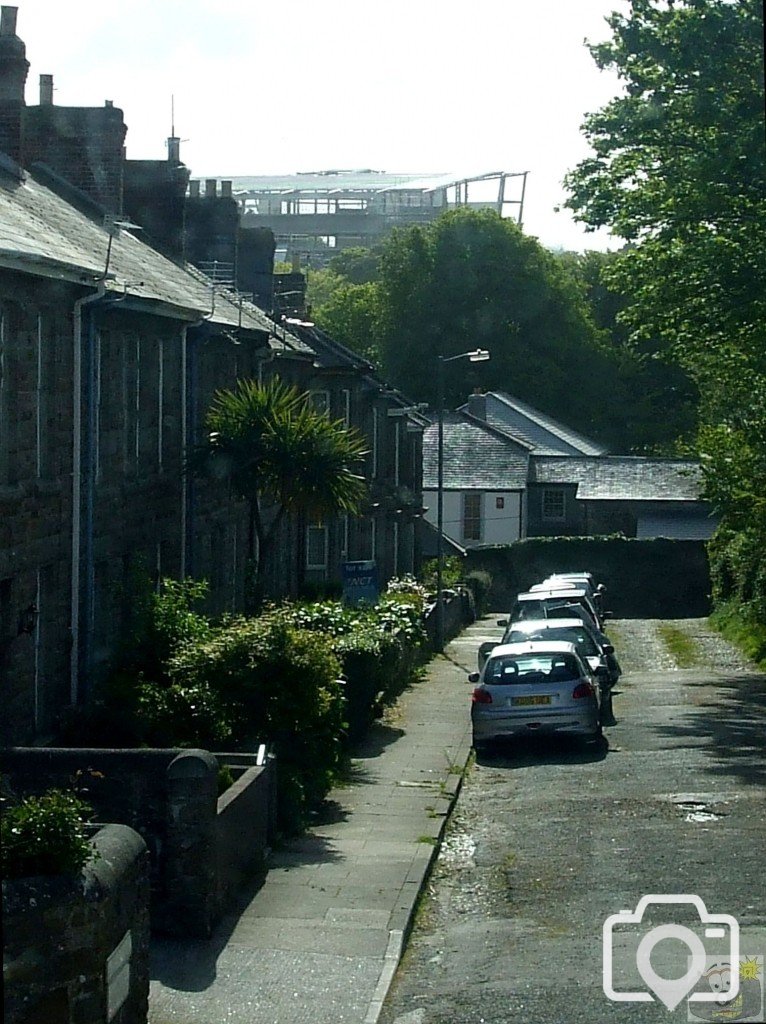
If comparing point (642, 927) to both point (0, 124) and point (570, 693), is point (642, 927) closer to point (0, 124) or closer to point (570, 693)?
point (570, 693)

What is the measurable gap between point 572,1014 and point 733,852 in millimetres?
5156

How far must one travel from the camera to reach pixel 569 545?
2499 inches

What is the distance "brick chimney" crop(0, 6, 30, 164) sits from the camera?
20.1 meters

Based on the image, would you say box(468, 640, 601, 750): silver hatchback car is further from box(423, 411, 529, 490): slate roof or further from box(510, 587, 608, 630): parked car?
box(423, 411, 529, 490): slate roof

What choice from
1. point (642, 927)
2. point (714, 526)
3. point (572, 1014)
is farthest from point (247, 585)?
point (714, 526)

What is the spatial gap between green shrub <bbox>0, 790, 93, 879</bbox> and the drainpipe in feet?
31.5

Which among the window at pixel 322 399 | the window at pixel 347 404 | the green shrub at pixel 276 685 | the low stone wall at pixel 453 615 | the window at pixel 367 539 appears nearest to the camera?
the green shrub at pixel 276 685

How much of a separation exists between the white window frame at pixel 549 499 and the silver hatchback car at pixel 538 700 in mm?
48516

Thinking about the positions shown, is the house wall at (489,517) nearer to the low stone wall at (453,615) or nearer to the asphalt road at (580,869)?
the low stone wall at (453,615)

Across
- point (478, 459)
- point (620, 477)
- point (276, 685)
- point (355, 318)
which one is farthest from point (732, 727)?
point (355, 318)

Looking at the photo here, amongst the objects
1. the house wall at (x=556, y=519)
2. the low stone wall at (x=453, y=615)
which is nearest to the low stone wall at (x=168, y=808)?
the low stone wall at (x=453, y=615)

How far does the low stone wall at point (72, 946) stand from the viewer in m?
7.57

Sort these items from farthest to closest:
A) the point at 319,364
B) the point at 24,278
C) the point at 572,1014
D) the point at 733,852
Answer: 1. the point at 319,364
2. the point at 24,278
3. the point at 733,852
4. the point at 572,1014

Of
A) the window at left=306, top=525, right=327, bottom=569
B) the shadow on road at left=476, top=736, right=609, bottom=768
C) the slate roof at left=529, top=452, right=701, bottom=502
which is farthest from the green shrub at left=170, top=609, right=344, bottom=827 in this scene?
the slate roof at left=529, top=452, right=701, bottom=502
